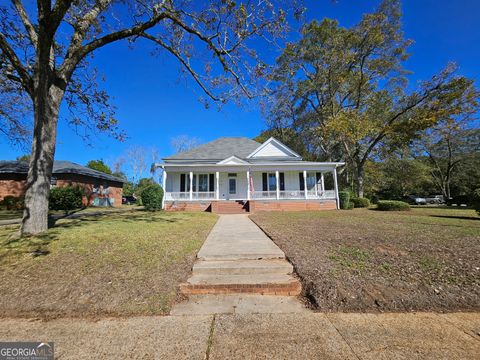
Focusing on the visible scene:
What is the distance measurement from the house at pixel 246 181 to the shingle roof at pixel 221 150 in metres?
0.10

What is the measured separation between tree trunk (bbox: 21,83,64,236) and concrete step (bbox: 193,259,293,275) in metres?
5.09

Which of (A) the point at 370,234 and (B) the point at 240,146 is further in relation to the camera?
(B) the point at 240,146

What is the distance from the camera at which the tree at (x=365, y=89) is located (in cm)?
1934

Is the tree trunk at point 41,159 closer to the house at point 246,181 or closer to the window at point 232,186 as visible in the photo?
the house at point 246,181

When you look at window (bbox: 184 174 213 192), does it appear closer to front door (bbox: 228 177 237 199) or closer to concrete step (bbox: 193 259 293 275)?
front door (bbox: 228 177 237 199)

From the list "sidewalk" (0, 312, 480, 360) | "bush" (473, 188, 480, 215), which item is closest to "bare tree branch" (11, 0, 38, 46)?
"sidewalk" (0, 312, 480, 360)

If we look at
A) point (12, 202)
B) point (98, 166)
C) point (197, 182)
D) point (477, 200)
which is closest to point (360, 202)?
point (477, 200)

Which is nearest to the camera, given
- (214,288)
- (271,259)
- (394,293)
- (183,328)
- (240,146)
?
(183,328)

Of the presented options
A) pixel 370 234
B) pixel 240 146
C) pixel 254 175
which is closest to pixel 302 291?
pixel 370 234

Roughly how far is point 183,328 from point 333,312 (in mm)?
2012

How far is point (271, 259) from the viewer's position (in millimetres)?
4750

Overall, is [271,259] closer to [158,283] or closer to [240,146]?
[158,283]

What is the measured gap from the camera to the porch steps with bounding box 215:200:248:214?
17.5 metres

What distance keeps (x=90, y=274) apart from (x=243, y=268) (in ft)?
9.25
